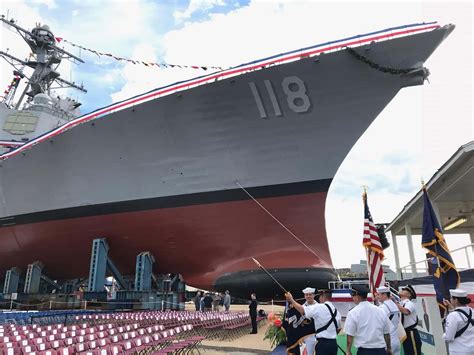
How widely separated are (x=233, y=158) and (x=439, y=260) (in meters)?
7.40

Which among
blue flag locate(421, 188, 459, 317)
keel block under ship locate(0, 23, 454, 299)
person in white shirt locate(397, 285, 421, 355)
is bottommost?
person in white shirt locate(397, 285, 421, 355)

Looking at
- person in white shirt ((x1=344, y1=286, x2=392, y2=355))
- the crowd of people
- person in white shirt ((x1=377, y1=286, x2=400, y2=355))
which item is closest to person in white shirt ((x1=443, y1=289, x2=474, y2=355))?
the crowd of people

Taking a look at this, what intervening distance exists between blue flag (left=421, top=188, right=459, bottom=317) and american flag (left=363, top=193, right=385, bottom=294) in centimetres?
142

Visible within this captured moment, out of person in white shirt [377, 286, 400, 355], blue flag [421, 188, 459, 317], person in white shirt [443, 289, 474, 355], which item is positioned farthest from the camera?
blue flag [421, 188, 459, 317]

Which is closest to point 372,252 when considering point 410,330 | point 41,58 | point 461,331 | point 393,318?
point 410,330

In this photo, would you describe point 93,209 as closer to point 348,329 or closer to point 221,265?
point 221,265

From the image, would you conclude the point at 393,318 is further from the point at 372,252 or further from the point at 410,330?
the point at 372,252

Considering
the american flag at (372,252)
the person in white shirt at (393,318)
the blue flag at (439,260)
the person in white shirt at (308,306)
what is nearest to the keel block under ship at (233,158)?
the american flag at (372,252)

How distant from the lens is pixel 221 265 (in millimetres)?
12266

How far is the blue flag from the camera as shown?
441cm

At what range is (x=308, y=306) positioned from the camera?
384 cm

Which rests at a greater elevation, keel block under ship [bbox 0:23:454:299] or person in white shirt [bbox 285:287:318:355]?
keel block under ship [bbox 0:23:454:299]

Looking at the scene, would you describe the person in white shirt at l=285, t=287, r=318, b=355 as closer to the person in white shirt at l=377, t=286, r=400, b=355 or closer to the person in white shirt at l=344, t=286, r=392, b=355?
the person in white shirt at l=344, t=286, r=392, b=355

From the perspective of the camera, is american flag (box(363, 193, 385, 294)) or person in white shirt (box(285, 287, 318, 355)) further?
american flag (box(363, 193, 385, 294))
